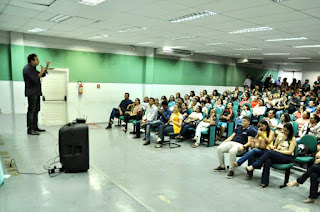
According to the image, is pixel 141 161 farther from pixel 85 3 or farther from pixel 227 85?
pixel 227 85

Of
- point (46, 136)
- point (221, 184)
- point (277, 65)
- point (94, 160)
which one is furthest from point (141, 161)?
point (277, 65)

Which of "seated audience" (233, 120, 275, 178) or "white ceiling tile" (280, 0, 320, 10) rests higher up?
"white ceiling tile" (280, 0, 320, 10)

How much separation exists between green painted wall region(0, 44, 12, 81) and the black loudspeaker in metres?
5.66

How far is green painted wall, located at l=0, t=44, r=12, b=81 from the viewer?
7555mm

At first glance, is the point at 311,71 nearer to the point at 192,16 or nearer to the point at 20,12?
the point at 192,16

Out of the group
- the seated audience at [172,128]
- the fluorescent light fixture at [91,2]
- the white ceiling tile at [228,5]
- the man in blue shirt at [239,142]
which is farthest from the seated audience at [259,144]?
the fluorescent light fixture at [91,2]

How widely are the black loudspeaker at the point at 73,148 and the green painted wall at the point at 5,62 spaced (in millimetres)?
5656

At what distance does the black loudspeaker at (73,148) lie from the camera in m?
3.50

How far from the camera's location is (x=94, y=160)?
506 cm

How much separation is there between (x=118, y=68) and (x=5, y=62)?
3.98 metres

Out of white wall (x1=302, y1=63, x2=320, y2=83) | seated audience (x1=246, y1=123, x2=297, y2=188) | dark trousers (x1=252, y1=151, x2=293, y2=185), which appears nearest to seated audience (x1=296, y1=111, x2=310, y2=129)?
seated audience (x1=246, y1=123, x2=297, y2=188)

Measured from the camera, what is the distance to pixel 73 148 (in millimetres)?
3533

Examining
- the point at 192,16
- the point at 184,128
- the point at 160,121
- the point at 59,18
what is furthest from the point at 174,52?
the point at 59,18

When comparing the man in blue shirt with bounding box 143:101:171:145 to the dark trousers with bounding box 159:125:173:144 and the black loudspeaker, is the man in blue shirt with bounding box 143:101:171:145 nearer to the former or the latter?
the dark trousers with bounding box 159:125:173:144
